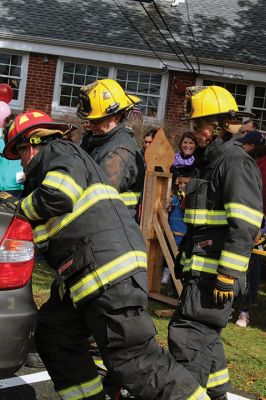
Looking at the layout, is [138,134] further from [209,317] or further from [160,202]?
[209,317]

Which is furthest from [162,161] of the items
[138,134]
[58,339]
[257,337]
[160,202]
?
[58,339]

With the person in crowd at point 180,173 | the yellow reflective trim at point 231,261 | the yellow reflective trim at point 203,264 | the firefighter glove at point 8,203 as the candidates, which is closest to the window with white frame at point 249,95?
the person in crowd at point 180,173

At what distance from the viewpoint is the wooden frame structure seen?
777cm

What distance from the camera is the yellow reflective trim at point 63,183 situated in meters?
3.51

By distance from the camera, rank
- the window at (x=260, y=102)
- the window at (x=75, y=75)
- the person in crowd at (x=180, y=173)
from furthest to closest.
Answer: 1. the window at (x=75, y=75)
2. the window at (x=260, y=102)
3. the person in crowd at (x=180, y=173)

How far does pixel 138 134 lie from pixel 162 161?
4.81ft

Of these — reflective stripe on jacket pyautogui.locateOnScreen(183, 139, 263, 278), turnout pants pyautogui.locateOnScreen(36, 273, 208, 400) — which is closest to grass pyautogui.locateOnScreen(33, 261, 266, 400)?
reflective stripe on jacket pyautogui.locateOnScreen(183, 139, 263, 278)

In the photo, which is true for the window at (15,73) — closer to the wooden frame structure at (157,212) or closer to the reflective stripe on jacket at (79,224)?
the wooden frame structure at (157,212)

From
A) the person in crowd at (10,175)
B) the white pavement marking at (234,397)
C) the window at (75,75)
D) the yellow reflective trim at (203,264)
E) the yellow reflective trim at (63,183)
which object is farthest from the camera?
the window at (75,75)

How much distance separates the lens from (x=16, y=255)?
3514mm

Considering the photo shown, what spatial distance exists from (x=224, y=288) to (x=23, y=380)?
1.73 metres

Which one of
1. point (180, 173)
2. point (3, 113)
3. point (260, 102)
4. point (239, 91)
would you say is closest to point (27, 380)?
point (180, 173)

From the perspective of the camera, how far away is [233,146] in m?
4.40

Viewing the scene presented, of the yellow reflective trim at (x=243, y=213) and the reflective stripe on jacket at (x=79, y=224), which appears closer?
the reflective stripe on jacket at (x=79, y=224)
